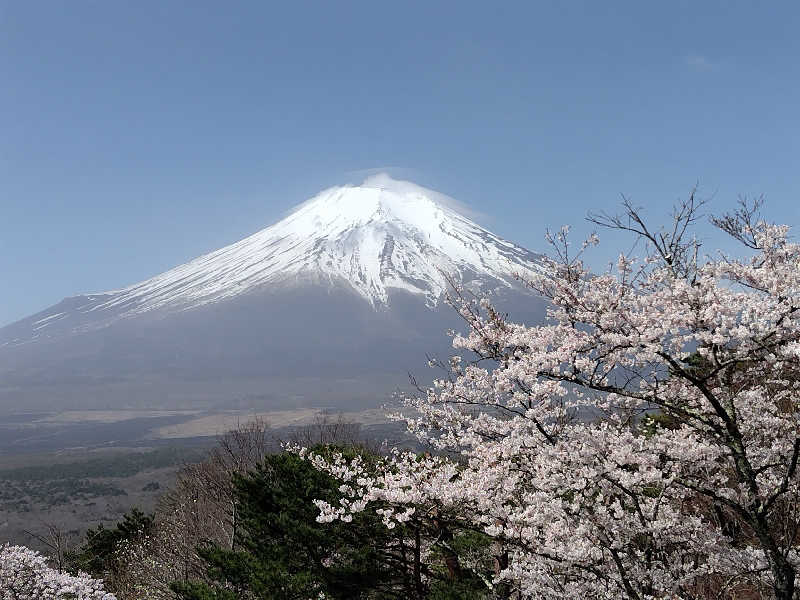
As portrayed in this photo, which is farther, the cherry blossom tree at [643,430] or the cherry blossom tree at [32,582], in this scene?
the cherry blossom tree at [32,582]

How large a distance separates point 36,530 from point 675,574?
68185 millimetres

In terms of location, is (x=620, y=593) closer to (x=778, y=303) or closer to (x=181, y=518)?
(x=778, y=303)

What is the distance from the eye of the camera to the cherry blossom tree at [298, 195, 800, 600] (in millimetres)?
4820

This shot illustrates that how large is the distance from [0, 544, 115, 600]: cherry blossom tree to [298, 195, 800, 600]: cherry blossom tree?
11.1m

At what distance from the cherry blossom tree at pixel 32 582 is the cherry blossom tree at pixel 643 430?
36.5 ft

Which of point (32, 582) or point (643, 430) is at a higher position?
point (643, 430)

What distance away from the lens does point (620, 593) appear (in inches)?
226

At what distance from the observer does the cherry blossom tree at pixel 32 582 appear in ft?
44.6

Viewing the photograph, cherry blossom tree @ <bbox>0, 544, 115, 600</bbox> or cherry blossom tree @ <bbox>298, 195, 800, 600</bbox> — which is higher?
cherry blossom tree @ <bbox>298, 195, 800, 600</bbox>

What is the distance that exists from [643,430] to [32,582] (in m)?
14.6

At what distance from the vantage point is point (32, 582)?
1386 centimetres

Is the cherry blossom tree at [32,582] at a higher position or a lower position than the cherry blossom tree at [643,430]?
lower

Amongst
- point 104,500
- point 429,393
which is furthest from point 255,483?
point 104,500

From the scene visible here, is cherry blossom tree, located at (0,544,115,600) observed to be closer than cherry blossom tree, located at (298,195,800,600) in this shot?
No
